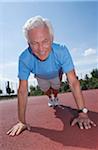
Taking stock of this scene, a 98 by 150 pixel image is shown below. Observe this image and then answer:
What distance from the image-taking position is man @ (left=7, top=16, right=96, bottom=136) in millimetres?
1666

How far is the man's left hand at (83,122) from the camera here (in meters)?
1.74

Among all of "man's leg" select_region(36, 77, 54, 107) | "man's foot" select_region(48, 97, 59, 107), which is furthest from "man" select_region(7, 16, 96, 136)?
"man's foot" select_region(48, 97, 59, 107)

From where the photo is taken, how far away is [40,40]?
1652 mm

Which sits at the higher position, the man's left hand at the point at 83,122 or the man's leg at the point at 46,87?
the man's leg at the point at 46,87

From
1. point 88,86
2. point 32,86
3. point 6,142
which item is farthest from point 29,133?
point 88,86

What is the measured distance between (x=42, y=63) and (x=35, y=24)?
0.73ft

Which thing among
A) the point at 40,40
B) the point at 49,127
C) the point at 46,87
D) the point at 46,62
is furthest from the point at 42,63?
the point at 46,87

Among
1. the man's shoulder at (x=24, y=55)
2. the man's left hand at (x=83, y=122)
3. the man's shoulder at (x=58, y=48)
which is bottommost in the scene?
the man's left hand at (x=83, y=122)

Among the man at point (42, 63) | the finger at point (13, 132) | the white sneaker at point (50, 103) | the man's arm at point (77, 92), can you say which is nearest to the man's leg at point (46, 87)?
the white sneaker at point (50, 103)

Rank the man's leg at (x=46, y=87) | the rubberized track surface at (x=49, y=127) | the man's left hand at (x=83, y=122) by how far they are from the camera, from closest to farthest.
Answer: the rubberized track surface at (x=49, y=127)
the man's left hand at (x=83, y=122)
the man's leg at (x=46, y=87)

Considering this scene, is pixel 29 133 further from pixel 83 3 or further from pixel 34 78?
pixel 83 3

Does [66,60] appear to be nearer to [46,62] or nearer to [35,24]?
[46,62]

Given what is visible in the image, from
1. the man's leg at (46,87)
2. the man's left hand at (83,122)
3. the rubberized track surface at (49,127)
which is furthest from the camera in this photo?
the man's leg at (46,87)

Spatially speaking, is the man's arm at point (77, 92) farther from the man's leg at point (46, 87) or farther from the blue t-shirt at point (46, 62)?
the man's leg at point (46, 87)
